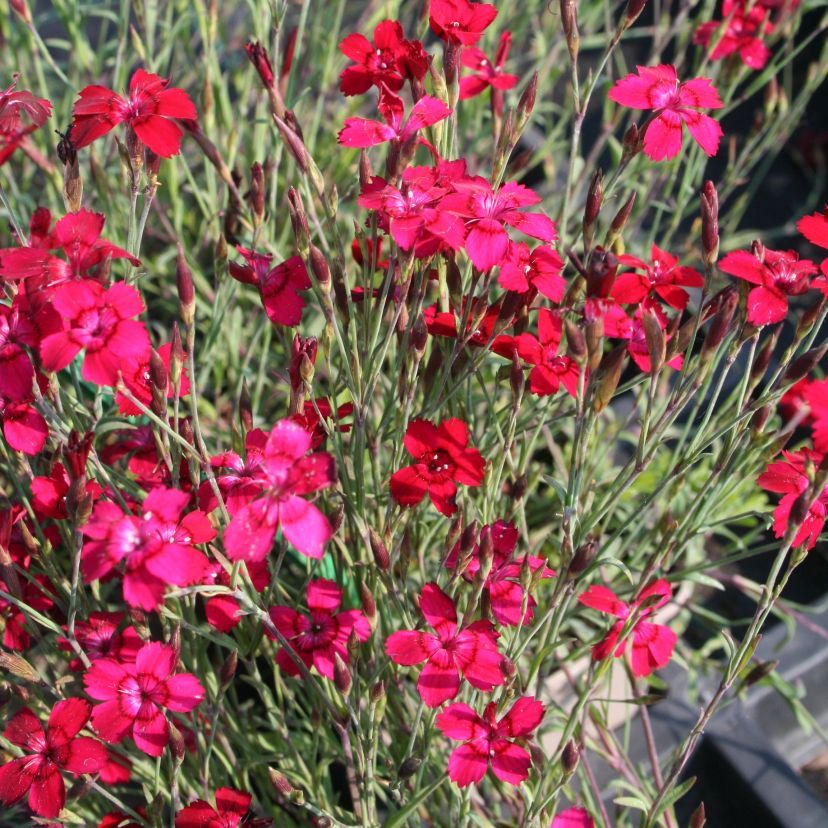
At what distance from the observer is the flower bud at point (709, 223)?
0.93 meters

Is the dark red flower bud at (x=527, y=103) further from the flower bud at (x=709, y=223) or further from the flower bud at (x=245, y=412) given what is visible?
the flower bud at (x=245, y=412)

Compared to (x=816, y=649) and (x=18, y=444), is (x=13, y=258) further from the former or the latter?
(x=816, y=649)

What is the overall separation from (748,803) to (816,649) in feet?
1.18

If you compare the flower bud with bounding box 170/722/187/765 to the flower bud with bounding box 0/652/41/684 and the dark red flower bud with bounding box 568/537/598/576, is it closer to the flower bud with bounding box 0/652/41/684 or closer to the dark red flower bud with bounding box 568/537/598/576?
the flower bud with bounding box 0/652/41/684

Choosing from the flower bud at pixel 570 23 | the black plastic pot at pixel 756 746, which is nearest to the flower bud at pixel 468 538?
the flower bud at pixel 570 23

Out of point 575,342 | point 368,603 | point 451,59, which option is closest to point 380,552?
point 368,603

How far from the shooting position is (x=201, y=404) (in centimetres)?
168

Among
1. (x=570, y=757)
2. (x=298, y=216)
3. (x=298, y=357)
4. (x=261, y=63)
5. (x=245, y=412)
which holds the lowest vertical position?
(x=570, y=757)

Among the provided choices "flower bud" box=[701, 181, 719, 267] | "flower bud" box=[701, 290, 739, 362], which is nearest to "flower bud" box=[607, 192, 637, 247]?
"flower bud" box=[701, 181, 719, 267]

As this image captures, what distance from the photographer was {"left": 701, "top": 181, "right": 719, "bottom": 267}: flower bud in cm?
93

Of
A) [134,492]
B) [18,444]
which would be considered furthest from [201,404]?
[18,444]

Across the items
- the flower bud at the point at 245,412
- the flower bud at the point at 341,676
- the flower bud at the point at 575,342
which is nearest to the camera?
the flower bud at the point at 575,342

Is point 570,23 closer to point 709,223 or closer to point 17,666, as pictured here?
point 709,223

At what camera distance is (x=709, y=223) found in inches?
A: 37.4
